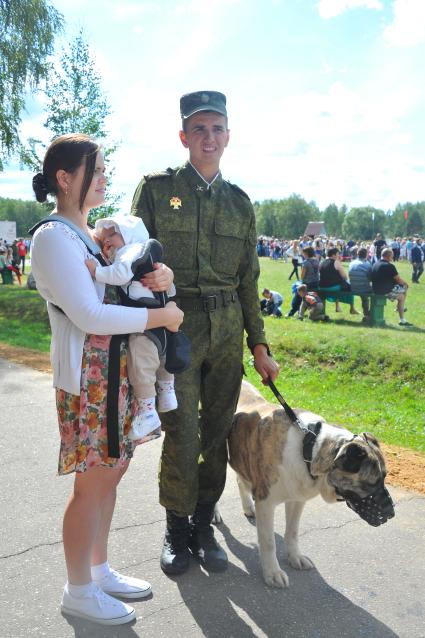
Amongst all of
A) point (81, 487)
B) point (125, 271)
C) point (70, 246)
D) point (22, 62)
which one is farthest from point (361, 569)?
point (22, 62)

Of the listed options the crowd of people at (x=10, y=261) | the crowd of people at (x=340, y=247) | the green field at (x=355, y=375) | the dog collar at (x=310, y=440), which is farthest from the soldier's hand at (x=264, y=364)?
the crowd of people at (x=340, y=247)

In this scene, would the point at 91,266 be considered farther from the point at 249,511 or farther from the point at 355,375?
the point at 355,375

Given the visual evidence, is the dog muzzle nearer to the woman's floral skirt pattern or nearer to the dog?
the dog

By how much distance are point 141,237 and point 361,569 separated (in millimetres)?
2258

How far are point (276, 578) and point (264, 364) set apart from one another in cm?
125

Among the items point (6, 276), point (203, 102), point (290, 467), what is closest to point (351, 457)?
point (290, 467)

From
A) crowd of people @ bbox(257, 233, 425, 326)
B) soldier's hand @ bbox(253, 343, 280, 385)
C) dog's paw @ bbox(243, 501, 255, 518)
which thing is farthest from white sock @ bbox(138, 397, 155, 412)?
crowd of people @ bbox(257, 233, 425, 326)

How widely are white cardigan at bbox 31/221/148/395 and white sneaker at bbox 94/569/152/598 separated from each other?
117 centimetres

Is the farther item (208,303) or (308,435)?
(208,303)

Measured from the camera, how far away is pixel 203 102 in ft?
11.4

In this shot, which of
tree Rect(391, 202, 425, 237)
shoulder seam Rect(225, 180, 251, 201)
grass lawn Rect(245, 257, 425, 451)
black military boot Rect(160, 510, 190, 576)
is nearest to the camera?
black military boot Rect(160, 510, 190, 576)

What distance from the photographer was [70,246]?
2.45m

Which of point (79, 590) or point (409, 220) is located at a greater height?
point (409, 220)

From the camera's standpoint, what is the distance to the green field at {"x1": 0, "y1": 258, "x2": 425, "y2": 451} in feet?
21.8
